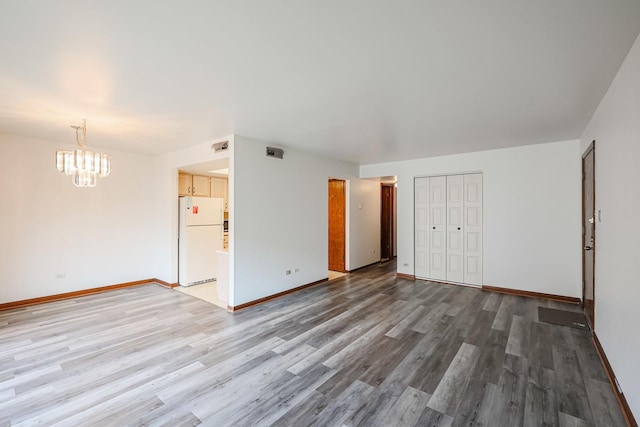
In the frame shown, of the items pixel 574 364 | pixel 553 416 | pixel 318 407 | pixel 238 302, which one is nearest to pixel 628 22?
pixel 553 416

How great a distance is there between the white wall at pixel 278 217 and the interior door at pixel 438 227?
177 centimetres

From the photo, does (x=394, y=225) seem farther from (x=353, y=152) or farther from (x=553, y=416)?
(x=553, y=416)

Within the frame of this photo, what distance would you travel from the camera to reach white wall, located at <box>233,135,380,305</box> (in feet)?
13.9

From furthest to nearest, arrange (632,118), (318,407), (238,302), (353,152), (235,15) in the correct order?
1. (353,152)
2. (238,302)
3. (318,407)
4. (632,118)
5. (235,15)

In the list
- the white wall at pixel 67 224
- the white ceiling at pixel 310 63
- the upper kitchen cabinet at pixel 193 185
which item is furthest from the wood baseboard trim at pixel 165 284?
the white ceiling at pixel 310 63

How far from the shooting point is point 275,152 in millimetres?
4656

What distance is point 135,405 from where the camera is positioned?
212cm

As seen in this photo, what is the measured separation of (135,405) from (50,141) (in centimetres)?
470

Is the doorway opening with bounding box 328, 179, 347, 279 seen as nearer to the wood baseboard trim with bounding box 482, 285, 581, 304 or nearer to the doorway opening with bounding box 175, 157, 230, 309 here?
the doorway opening with bounding box 175, 157, 230, 309

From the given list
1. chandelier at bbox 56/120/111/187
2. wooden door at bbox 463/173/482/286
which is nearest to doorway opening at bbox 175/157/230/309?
chandelier at bbox 56/120/111/187

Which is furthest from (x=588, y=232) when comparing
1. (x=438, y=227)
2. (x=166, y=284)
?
(x=166, y=284)

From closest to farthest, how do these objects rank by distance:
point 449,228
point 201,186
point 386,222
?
point 449,228 → point 201,186 → point 386,222

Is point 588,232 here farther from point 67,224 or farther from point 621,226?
point 67,224

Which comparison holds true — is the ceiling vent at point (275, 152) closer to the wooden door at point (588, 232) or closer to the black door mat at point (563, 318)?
the wooden door at point (588, 232)
